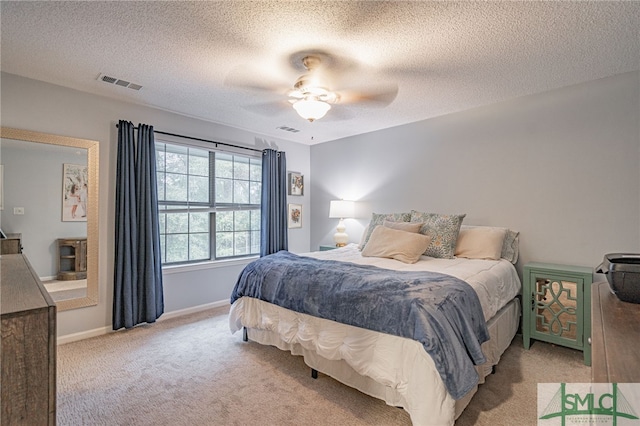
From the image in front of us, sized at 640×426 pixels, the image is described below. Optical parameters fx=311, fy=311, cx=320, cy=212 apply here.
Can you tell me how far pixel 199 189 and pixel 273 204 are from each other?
3.39 ft

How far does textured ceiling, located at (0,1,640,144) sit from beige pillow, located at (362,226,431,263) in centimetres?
138

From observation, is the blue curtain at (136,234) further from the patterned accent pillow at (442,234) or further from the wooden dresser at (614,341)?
the wooden dresser at (614,341)

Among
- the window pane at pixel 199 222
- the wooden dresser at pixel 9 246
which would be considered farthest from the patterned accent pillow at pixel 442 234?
the wooden dresser at pixel 9 246

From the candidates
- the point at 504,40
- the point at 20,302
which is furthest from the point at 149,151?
the point at 504,40

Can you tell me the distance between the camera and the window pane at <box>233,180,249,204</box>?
4366 mm

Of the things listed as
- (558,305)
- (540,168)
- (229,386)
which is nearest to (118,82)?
(229,386)

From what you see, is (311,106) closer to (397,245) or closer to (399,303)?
(397,245)

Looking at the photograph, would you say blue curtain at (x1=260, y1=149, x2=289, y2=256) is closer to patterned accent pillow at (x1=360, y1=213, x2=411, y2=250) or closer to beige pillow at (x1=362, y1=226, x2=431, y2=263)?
patterned accent pillow at (x1=360, y1=213, x2=411, y2=250)

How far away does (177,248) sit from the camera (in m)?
3.84

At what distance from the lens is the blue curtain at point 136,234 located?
316 centimetres

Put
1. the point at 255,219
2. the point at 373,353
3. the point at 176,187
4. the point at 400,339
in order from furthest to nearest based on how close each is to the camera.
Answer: the point at 255,219
the point at 176,187
the point at 373,353
the point at 400,339

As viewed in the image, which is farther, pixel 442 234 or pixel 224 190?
pixel 224 190

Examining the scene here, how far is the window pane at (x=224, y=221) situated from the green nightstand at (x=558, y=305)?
348cm

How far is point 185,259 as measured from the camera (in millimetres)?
3904
